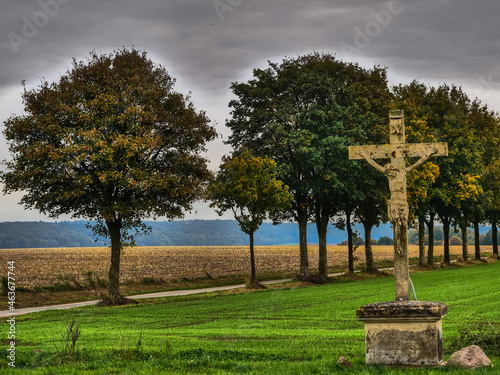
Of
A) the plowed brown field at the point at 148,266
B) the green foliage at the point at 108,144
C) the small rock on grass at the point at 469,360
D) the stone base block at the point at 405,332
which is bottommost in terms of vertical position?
the plowed brown field at the point at 148,266

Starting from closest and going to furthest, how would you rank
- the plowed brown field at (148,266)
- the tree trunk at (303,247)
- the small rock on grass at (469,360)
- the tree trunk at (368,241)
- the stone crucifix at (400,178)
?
1. the small rock on grass at (469,360)
2. the stone crucifix at (400,178)
3. the tree trunk at (303,247)
4. the plowed brown field at (148,266)
5. the tree trunk at (368,241)

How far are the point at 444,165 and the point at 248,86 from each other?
1816 centimetres

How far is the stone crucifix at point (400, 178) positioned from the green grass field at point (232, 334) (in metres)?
1.83

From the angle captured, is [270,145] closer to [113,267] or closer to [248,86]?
[248,86]

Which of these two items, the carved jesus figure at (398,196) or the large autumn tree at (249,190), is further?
the large autumn tree at (249,190)

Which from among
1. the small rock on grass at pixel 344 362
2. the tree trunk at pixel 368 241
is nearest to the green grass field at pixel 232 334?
the small rock on grass at pixel 344 362

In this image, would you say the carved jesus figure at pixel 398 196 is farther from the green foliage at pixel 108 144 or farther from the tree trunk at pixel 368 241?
the tree trunk at pixel 368 241

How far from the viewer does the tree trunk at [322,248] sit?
45.0 meters

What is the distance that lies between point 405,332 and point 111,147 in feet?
71.1

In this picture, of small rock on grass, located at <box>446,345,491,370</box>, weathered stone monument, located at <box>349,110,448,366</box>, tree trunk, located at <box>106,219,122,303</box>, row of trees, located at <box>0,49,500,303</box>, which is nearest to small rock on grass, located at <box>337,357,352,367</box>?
weathered stone monument, located at <box>349,110,448,366</box>

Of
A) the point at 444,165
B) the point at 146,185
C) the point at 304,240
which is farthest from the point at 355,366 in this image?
the point at 444,165

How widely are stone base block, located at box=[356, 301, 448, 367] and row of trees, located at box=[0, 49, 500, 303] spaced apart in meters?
20.4

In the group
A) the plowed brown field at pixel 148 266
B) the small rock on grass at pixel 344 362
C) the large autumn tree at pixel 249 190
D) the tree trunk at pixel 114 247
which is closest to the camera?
the small rock on grass at pixel 344 362

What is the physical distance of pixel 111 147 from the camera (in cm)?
2920
